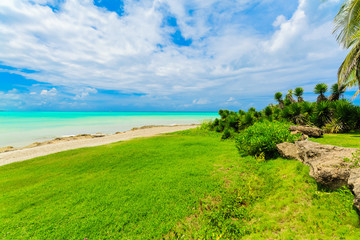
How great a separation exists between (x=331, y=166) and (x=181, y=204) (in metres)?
4.04

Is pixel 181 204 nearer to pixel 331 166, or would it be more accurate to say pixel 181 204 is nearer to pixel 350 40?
pixel 331 166

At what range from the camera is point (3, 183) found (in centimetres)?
614

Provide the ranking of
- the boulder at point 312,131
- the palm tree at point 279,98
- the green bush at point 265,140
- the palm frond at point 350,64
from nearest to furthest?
the green bush at point 265,140, the boulder at point 312,131, the palm frond at point 350,64, the palm tree at point 279,98

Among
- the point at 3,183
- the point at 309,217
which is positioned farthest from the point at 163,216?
the point at 3,183

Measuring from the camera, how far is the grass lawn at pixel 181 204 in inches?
122

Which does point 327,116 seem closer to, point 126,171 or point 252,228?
point 252,228

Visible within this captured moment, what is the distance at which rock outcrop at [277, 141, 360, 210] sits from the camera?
9.95 ft

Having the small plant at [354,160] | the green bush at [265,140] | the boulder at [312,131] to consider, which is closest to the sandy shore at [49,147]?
the green bush at [265,140]

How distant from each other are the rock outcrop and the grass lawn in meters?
0.25

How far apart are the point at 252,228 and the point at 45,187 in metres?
7.09

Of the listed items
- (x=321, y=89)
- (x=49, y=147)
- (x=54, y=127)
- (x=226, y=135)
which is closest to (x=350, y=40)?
(x=321, y=89)

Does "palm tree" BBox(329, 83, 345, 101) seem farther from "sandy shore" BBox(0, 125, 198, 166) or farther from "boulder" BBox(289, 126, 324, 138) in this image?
"sandy shore" BBox(0, 125, 198, 166)

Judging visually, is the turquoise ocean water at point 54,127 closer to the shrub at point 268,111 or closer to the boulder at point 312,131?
the shrub at point 268,111

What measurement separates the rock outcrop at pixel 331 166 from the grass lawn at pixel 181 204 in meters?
0.25
